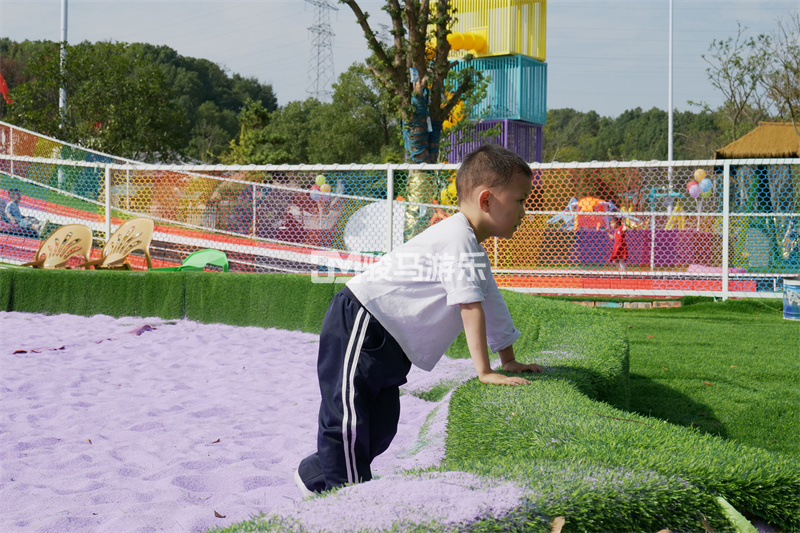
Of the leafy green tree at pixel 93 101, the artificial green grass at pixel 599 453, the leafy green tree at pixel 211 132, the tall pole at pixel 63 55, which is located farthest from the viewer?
the leafy green tree at pixel 211 132

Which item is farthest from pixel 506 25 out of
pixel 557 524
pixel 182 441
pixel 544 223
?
pixel 557 524

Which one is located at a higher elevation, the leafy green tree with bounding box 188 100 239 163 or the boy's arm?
the leafy green tree with bounding box 188 100 239 163

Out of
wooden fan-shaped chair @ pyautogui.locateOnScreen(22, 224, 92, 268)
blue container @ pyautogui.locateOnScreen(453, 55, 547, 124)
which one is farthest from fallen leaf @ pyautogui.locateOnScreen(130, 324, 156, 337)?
blue container @ pyautogui.locateOnScreen(453, 55, 547, 124)

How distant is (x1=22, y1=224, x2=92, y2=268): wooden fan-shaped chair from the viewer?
10.1 meters

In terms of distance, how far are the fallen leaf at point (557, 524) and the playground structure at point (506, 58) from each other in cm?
2459

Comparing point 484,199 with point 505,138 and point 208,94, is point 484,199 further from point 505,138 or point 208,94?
point 208,94

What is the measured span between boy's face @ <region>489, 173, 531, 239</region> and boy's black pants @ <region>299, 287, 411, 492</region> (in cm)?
65

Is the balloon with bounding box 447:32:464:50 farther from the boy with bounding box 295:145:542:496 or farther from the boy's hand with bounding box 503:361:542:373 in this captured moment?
the boy with bounding box 295:145:542:496

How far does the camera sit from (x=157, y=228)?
12500 mm

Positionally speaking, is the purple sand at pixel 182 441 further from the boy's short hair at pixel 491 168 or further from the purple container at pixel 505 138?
the purple container at pixel 505 138

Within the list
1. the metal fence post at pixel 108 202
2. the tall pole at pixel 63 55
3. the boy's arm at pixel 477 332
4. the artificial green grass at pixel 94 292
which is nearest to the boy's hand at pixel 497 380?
the boy's arm at pixel 477 332

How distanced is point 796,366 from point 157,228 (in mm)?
10462

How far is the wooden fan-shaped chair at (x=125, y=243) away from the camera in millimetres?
9925

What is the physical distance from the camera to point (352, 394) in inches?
97.8
